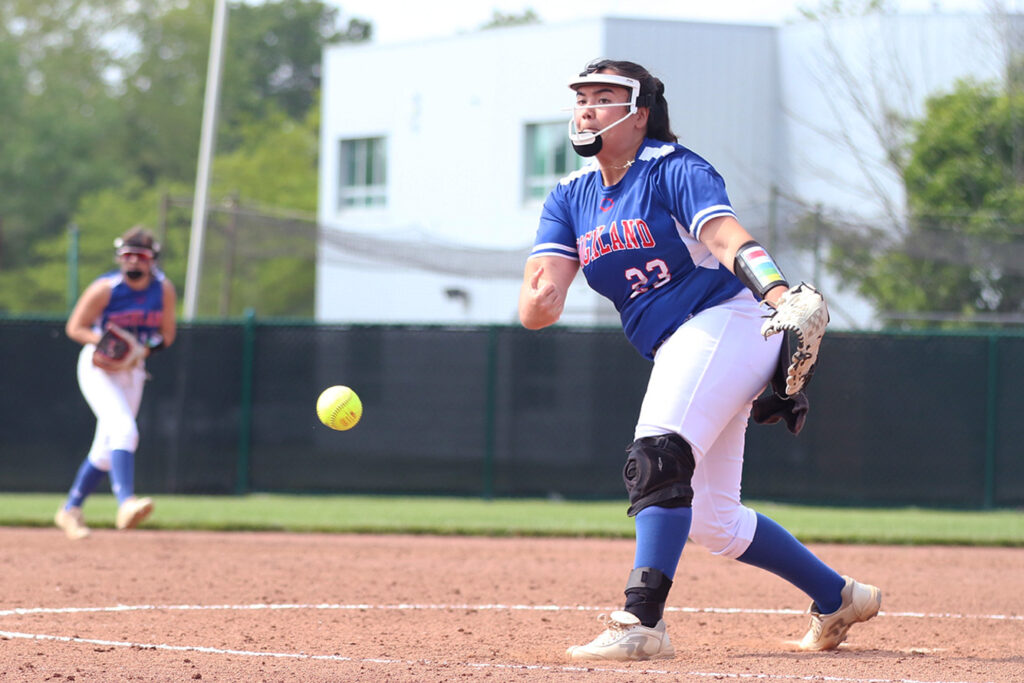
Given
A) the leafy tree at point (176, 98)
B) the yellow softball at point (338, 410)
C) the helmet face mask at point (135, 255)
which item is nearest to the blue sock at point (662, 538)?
the yellow softball at point (338, 410)

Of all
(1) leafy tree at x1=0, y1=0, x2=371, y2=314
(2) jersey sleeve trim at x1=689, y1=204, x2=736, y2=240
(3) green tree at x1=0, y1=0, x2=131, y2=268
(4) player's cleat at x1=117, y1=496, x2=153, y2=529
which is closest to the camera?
(2) jersey sleeve trim at x1=689, y1=204, x2=736, y2=240

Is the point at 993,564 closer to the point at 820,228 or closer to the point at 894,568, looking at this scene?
the point at 894,568

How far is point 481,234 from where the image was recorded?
26.3m

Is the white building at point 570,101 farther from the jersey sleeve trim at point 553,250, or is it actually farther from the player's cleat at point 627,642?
the player's cleat at point 627,642

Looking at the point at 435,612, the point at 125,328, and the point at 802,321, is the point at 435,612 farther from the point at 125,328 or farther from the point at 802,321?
the point at 125,328

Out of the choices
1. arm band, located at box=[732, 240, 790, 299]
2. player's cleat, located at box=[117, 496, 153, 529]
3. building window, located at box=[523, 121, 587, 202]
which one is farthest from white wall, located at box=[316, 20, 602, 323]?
arm band, located at box=[732, 240, 790, 299]

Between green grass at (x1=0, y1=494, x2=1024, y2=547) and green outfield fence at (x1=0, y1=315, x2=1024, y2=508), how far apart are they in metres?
0.19

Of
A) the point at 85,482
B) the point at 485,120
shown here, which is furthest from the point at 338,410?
the point at 485,120

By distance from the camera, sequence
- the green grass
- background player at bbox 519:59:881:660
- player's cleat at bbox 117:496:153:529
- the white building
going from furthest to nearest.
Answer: the white building
the green grass
player's cleat at bbox 117:496:153:529
background player at bbox 519:59:881:660

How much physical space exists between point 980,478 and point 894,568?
5000 mm

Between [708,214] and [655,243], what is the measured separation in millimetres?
270

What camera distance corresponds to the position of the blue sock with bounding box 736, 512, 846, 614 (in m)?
5.00

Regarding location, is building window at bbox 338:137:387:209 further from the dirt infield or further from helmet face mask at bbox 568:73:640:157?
helmet face mask at bbox 568:73:640:157

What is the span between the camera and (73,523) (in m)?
9.42
